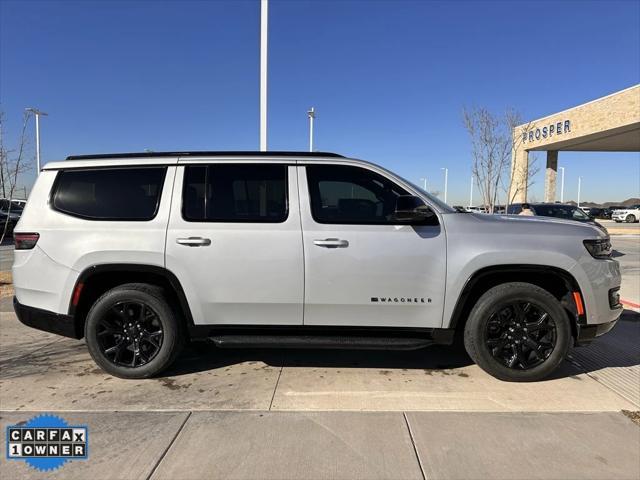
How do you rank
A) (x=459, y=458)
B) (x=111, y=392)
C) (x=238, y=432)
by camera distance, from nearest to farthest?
(x=459, y=458), (x=238, y=432), (x=111, y=392)

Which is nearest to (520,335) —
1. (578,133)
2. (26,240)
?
(26,240)

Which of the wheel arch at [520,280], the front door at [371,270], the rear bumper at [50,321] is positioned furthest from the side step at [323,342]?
the rear bumper at [50,321]

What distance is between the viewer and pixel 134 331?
4.07 m

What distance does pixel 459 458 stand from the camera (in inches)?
113

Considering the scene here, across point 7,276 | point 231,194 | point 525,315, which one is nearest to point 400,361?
point 525,315

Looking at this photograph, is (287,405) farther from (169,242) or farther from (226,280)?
(169,242)

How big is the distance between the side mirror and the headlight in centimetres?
143

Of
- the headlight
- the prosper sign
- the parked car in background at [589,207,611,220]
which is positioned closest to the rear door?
the headlight

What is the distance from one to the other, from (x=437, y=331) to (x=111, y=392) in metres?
2.82

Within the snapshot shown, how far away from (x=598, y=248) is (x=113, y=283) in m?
4.34

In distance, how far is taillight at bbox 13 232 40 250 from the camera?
13.3ft

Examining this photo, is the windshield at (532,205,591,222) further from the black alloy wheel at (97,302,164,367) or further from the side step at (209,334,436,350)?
the black alloy wheel at (97,302,164,367)

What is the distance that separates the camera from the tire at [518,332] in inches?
153

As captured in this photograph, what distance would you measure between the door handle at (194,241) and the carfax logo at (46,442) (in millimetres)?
1559
